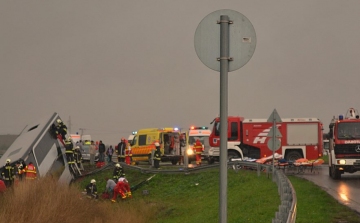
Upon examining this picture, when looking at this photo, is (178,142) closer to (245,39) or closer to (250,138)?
(250,138)

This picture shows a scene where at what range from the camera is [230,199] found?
797 inches

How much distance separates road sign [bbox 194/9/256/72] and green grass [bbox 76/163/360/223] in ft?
26.1

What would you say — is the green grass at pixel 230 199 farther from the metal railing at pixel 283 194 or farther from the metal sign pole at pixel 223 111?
the metal sign pole at pixel 223 111

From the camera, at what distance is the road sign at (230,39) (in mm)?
5898

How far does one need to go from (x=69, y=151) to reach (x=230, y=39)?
23448 mm

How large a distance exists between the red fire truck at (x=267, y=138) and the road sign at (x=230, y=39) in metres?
29.4

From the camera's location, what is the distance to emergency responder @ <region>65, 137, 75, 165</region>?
28.2 m

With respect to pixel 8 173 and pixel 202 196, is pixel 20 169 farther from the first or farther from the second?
pixel 202 196

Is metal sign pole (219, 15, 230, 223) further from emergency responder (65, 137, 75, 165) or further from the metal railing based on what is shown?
emergency responder (65, 137, 75, 165)

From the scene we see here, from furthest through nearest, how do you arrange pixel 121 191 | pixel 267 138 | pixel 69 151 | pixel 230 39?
pixel 267 138 → pixel 69 151 → pixel 121 191 → pixel 230 39

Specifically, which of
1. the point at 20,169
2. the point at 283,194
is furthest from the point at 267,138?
the point at 283,194

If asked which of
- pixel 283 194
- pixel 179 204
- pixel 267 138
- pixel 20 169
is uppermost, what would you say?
pixel 267 138

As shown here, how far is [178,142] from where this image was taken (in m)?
37.7

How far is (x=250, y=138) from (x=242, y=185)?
40.1 feet
